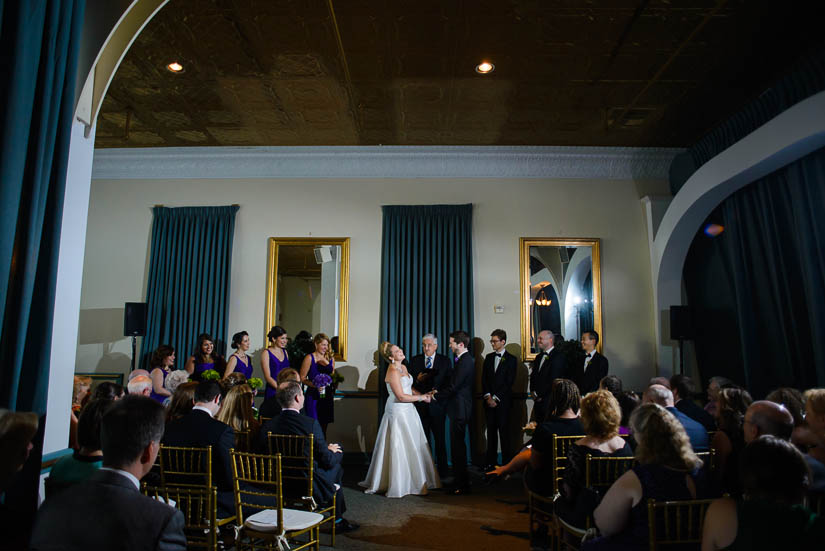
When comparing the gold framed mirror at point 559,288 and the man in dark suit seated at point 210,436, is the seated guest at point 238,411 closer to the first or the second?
the man in dark suit seated at point 210,436

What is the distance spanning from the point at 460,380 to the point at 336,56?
12.0ft

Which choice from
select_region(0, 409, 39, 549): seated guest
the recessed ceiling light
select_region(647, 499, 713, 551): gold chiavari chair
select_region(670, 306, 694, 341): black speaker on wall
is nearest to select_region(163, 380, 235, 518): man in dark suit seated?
select_region(0, 409, 39, 549): seated guest

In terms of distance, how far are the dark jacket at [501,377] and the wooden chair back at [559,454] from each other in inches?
136

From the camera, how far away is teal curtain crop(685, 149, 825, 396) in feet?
17.2

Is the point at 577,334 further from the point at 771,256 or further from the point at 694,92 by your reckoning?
the point at 694,92

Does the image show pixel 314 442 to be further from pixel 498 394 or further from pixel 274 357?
pixel 498 394

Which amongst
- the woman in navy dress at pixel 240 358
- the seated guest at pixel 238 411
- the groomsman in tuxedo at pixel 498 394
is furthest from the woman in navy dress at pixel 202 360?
the groomsman in tuxedo at pixel 498 394

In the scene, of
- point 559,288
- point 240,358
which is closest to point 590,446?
point 559,288

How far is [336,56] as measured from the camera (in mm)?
5355

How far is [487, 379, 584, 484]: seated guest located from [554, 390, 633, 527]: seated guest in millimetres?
453

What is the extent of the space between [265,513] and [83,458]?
1.40m

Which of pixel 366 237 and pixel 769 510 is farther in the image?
pixel 366 237

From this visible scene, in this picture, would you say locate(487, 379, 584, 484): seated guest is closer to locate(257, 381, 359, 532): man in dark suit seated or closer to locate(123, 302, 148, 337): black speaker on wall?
locate(257, 381, 359, 532): man in dark suit seated

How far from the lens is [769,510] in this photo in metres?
1.78
